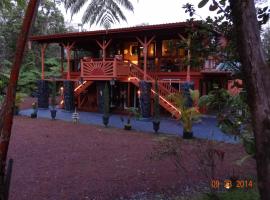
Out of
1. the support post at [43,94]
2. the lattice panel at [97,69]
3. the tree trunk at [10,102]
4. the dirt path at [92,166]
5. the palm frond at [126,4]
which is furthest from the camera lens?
the support post at [43,94]

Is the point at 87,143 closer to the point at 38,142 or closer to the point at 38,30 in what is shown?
the point at 38,142

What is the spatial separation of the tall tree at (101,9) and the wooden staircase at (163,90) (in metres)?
12.4

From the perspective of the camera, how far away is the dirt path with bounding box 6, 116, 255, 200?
7676 mm

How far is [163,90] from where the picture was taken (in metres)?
20.0

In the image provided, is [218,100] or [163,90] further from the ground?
[163,90]

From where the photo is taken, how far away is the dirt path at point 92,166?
768 cm

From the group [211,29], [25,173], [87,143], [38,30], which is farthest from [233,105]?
[38,30]

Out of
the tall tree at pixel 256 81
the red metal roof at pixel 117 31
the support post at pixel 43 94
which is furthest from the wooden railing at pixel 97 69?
the tall tree at pixel 256 81

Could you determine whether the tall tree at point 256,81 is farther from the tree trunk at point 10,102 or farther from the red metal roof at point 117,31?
the red metal roof at point 117,31

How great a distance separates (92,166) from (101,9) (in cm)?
540

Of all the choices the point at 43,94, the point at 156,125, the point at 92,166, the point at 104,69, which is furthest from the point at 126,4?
the point at 43,94

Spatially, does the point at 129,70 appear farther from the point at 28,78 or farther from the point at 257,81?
the point at 257,81

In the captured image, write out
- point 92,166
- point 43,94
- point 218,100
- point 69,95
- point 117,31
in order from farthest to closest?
point 43,94
point 69,95
point 117,31
point 92,166
point 218,100

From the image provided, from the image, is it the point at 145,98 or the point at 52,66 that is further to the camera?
the point at 52,66
